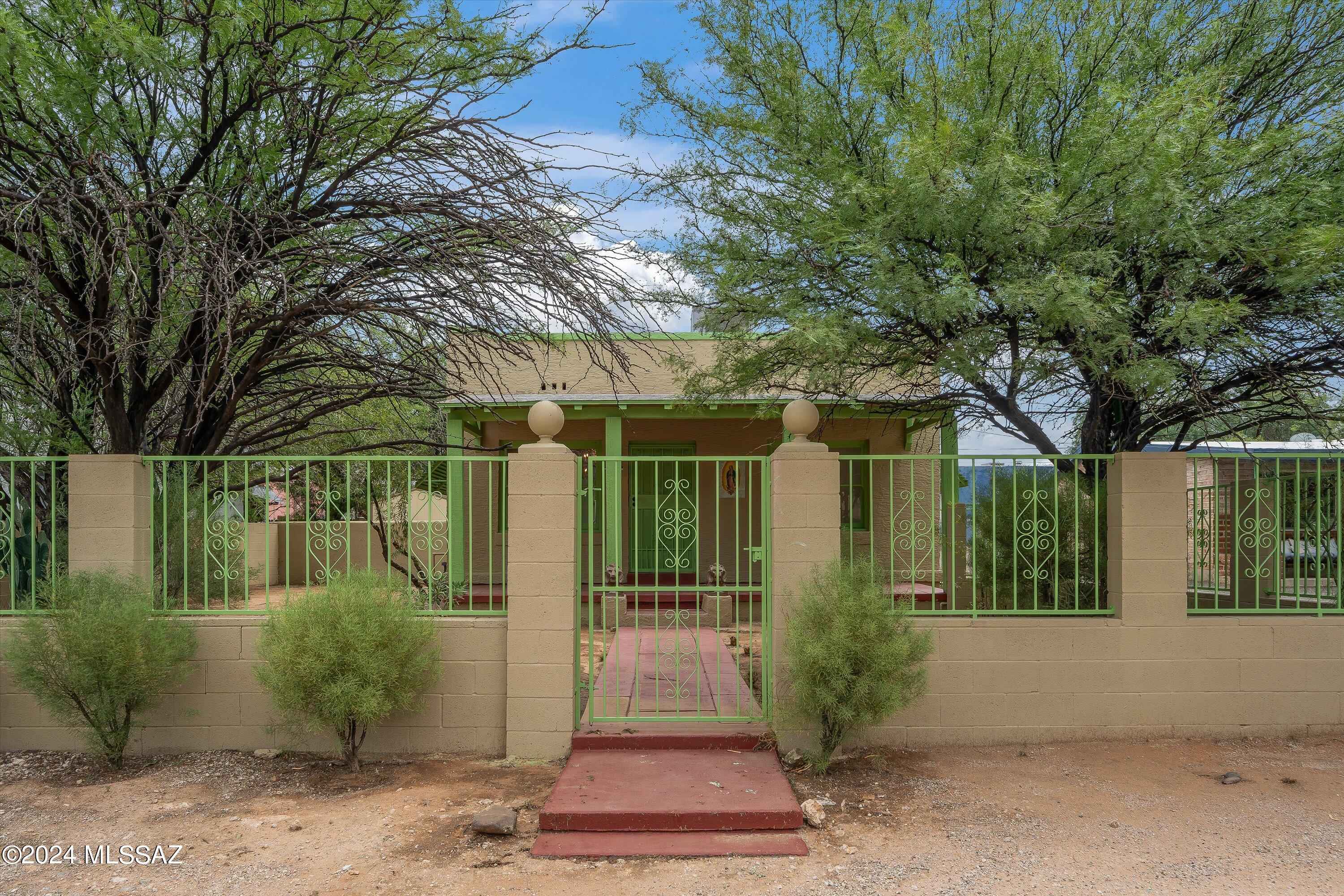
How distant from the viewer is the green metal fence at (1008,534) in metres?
5.89

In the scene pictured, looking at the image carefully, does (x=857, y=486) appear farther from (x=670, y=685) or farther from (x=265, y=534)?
(x=265, y=534)

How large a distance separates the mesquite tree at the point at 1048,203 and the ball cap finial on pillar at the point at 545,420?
6.24ft

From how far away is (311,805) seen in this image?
4996 millimetres

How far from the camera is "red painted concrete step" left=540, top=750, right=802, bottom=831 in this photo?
4574 mm

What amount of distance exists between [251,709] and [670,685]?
2.99 m

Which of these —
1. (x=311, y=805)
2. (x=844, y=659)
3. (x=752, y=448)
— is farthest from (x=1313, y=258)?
(x=752, y=448)

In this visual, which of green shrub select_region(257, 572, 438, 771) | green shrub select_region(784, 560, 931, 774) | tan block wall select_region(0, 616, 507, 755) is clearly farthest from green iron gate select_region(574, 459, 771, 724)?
green shrub select_region(257, 572, 438, 771)

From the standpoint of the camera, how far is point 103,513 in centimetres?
575

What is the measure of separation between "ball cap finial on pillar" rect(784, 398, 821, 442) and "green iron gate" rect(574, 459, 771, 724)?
1.06ft

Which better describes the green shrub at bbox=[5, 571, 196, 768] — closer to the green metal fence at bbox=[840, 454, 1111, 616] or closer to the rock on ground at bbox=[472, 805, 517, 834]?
the rock on ground at bbox=[472, 805, 517, 834]

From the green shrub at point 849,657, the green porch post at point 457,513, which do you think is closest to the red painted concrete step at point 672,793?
the green shrub at point 849,657

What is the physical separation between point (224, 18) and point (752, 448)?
30.6 ft

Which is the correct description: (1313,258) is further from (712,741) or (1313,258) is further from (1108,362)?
(712,741)

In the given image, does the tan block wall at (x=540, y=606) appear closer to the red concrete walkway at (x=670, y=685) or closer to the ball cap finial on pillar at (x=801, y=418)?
the red concrete walkway at (x=670, y=685)
